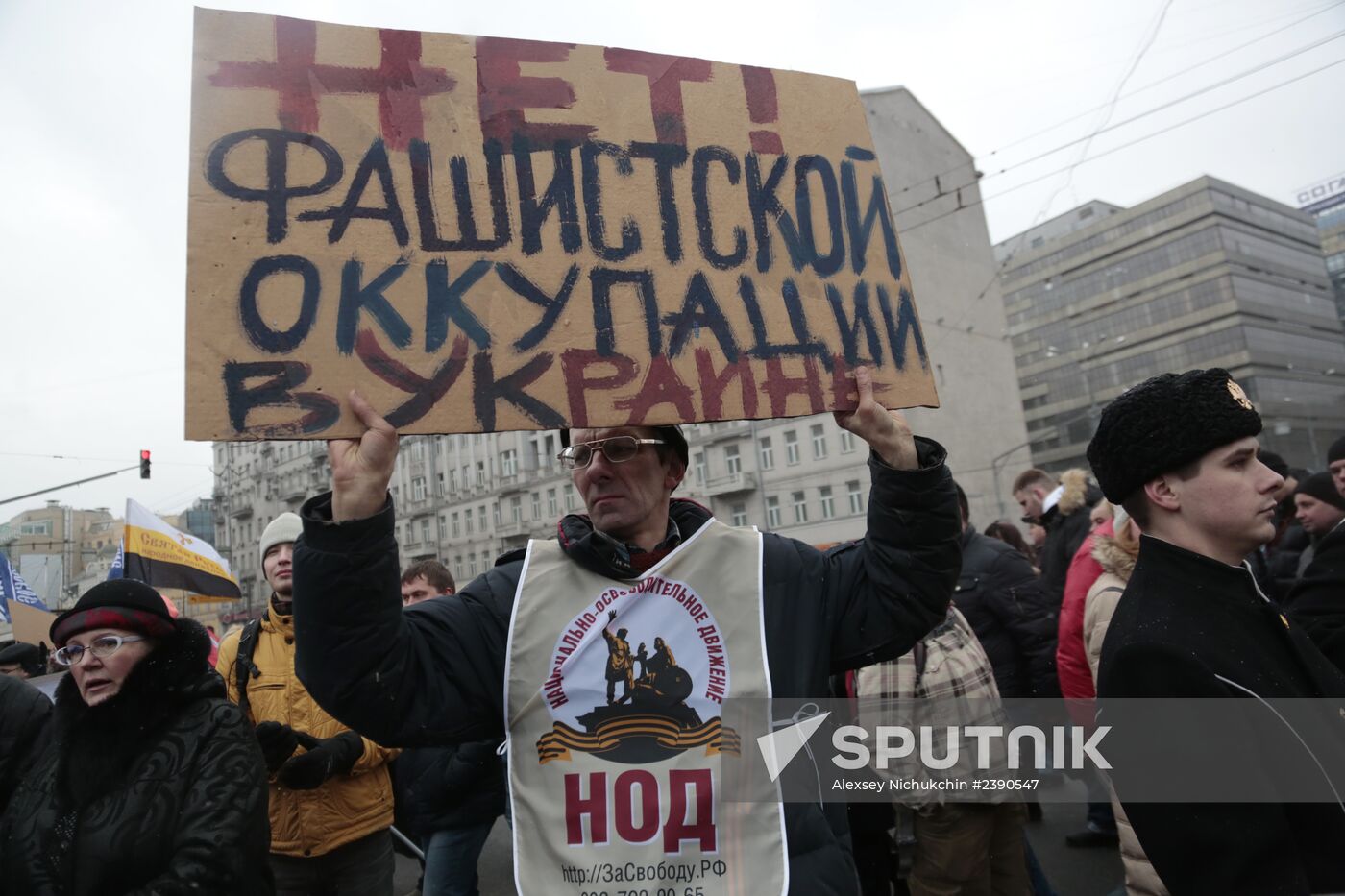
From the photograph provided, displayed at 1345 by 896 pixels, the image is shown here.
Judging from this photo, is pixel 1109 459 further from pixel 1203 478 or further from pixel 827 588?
pixel 827 588

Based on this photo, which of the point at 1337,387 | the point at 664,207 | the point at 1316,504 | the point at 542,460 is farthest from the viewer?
the point at 1337,387

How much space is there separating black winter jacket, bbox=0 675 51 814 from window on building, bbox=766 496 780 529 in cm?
3694

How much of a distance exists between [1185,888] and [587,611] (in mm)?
1387

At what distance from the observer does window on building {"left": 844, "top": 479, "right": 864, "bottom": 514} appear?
36719mm

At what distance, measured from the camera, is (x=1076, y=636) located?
13.9 ft

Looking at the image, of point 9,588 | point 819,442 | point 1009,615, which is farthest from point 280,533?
point 819,442

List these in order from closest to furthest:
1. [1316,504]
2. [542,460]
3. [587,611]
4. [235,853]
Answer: [587,611], [235,853], [1316,504], [542,460]

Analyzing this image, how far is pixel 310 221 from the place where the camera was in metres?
1.90

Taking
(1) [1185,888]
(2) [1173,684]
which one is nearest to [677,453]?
(2) [1173,684]

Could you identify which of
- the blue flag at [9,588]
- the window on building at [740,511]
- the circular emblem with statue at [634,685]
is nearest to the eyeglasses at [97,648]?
the circular emblem with statue at [634,685]

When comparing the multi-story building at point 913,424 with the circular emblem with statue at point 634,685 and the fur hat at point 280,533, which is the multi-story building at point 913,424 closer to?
the fur hat at point 280,533

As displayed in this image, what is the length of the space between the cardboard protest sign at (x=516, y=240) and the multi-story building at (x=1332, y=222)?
3308 inches

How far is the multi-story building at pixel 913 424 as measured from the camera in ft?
123

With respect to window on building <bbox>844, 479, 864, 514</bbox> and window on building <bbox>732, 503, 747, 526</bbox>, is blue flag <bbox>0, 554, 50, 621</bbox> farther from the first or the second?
window on building <bbox>732, 503, 747, 526</bbox>
